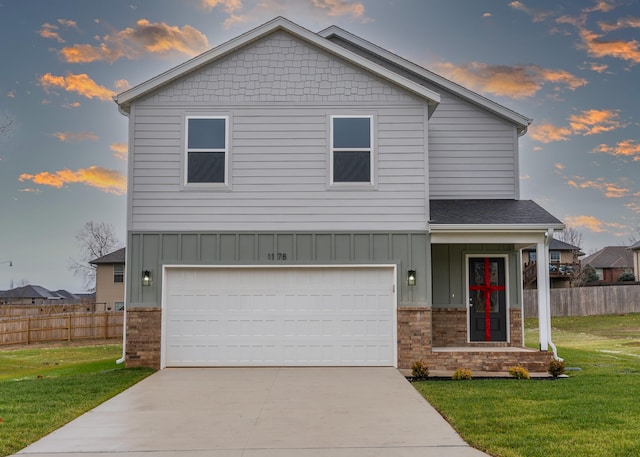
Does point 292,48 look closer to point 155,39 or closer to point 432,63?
point 155,39

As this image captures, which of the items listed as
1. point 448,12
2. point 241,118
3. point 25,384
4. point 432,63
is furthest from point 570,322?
point 25,384

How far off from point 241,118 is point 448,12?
941 centimetres

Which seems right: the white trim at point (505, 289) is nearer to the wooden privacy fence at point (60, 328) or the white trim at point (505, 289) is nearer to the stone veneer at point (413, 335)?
the stone veneer at point (413, 335)

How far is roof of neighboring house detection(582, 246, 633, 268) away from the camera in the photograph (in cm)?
6091

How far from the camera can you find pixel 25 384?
12531mm

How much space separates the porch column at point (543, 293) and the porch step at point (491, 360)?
31 cm

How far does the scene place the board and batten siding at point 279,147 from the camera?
14.3m

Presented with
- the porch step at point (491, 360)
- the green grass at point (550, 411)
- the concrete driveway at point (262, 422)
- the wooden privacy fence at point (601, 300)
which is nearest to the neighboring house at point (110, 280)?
the wooden privacy fence at point (601, 300)

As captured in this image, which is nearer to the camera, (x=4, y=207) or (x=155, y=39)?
(x=155, y=39)

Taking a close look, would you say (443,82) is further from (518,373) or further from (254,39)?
(518,373)

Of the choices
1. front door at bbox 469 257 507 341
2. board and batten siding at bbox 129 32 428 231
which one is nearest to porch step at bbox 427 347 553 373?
front door at bbox 469 257 507 341

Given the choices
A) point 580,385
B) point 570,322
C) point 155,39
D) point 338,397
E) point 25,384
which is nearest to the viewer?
point 338,397

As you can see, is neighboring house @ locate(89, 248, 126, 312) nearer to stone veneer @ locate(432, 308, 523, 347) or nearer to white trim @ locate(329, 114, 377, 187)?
stone veneer @ locate(432, 308, 523, 347)

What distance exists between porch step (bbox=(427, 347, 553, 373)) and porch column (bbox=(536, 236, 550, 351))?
0.31 m
